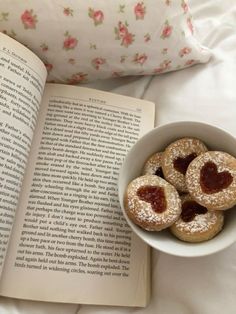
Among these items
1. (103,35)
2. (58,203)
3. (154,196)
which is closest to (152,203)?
(154,196)

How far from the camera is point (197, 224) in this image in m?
0.50

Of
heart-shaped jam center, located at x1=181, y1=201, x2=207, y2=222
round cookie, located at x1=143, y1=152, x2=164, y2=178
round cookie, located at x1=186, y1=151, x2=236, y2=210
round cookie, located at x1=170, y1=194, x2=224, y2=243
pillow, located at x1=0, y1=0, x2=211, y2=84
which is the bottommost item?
round cookie, located at x1=170, y1=194, x2=224, y2=243

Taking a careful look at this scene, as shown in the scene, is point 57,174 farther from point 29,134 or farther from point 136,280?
point 136,280

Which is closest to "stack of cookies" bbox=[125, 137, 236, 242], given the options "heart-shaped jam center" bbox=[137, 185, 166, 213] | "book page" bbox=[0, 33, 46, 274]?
"heart-shaped jam center" bbox=[137, 185, 166, 213]

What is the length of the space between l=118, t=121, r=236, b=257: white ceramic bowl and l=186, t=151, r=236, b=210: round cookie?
25mm

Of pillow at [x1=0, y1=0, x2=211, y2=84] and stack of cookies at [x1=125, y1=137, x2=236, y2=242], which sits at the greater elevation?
pillow at [x1=0, y1=0, x2=211, y2=84]

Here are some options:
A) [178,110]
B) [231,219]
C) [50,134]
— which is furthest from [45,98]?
[231,219]

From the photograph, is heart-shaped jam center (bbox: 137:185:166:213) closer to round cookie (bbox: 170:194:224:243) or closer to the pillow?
round cookie (bbox: 170:194:224:243)

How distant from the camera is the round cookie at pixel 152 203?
0.50 metres

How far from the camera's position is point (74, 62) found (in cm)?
60

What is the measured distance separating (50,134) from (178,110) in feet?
0.64

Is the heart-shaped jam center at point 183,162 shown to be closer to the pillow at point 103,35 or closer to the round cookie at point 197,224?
the round cookie at point 197,224

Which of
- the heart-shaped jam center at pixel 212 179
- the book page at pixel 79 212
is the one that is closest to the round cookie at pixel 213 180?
the heart-shaped jam center at pixel 212 179

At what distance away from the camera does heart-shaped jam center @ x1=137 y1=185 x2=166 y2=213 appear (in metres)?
0.51
